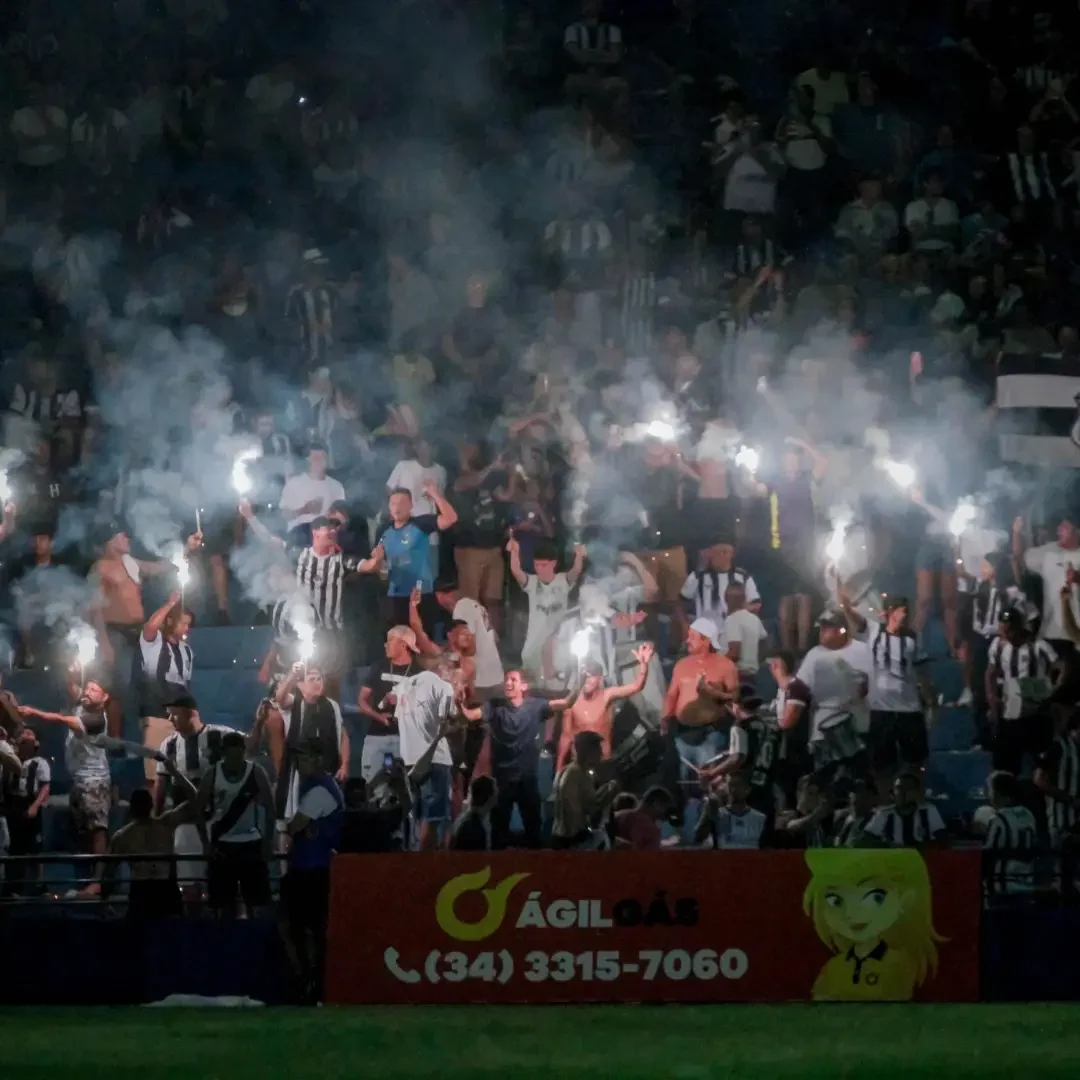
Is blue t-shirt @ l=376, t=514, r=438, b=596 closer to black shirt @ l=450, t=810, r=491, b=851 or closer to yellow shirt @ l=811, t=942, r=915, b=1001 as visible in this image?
black shirt @ l=450, t=810, r=491, b=851

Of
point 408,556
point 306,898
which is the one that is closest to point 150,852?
point 306,898

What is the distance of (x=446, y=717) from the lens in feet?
42.7

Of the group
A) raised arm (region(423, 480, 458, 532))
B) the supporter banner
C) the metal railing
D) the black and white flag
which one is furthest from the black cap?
the black and white flag

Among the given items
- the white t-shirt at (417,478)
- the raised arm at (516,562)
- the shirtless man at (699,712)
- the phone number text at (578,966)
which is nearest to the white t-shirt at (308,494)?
the white t-shirt at (417,478)

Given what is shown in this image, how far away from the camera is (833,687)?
13.2m

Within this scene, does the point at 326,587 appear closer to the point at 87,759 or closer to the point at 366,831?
the point at 87,759

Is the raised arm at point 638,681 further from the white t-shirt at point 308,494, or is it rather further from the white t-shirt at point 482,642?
the white t-shirt at point 308,494

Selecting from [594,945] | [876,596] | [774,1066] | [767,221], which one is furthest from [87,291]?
[774,1066]

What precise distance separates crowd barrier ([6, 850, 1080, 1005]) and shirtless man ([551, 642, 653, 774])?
2858 mm

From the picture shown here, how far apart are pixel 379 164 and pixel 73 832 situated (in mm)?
8308

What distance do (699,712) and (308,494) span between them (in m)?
3.91

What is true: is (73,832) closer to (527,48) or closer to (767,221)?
(767,221)

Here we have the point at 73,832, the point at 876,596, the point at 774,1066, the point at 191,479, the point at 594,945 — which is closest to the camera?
the point at 774,1066

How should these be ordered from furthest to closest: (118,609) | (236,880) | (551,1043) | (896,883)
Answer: (118,609)
(236,880)
(896,883)
(551,1043)
